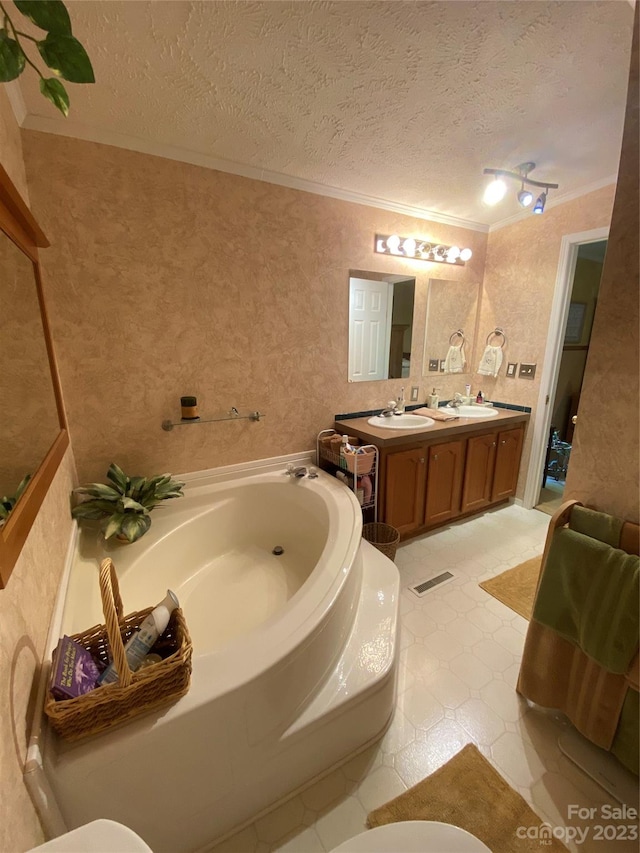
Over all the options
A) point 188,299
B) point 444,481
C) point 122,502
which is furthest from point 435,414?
point 122,502

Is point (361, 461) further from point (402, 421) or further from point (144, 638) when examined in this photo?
point (144, 638)

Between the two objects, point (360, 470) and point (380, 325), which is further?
point (380, 325)

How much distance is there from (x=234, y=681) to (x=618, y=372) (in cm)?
146

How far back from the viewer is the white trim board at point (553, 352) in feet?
7.76

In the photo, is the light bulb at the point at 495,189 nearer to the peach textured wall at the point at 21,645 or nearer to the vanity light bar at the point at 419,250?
the vanity light bar at the point at 419,250

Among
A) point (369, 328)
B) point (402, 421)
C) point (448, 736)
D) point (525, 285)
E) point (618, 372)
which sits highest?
point (525, 285)

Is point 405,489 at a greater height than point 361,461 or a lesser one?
lesser

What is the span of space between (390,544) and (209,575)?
1060 millimetres

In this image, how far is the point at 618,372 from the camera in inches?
41.3

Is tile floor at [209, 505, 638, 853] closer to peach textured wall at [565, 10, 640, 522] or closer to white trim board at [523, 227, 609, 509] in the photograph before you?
peach textured wall at [565, 10, 640, 522]

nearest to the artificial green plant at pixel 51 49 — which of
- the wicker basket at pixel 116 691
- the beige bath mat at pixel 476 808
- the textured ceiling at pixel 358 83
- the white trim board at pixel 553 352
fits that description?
the textured ceiling at pixel 358 83

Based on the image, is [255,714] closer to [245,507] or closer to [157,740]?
[157,740]

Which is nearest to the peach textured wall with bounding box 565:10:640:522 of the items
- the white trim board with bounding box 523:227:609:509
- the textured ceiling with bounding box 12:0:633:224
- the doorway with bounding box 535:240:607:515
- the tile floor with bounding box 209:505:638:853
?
the textured ceiling with bounding box 12:0:633:224

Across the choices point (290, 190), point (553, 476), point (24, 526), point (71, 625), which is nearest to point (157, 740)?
point (71, 625)
